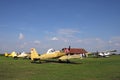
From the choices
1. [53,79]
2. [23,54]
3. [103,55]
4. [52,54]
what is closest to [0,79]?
[53,79]

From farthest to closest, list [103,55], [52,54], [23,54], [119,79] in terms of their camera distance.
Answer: [103,55] → [23,54] → [52,54] → [119,79]

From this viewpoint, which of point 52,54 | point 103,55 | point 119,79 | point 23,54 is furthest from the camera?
point 103,55

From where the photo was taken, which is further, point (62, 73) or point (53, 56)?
point (53, 56)

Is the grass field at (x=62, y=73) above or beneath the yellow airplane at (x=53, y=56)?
beneath

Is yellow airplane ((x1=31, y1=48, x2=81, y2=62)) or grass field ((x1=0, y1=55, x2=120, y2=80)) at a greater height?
yellow airplane ((x1=31, y1=48, x2=81, y2=62))

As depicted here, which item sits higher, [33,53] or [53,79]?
[33,53]

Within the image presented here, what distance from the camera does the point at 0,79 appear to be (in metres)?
15.6

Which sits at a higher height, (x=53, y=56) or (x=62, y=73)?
(x=53, y=56)

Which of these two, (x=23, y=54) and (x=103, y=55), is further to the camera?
(x=103, y=55)

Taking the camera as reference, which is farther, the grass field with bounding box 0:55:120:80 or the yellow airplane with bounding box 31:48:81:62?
the yellow airplane with bounding box 31:48:81:62

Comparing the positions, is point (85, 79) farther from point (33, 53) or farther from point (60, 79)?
point (33, 53)

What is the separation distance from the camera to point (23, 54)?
2309 inches

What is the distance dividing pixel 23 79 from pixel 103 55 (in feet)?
193

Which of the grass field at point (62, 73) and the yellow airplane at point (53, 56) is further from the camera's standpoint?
the yellow airplane at point (53, 56)
